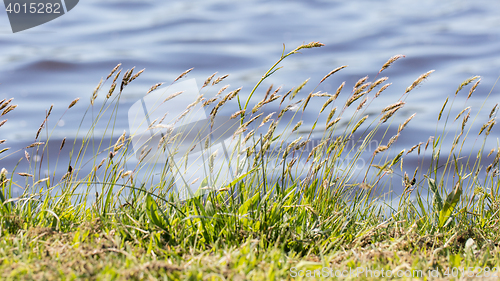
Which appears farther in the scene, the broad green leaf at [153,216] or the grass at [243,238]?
the broad green leaf at [153,216]

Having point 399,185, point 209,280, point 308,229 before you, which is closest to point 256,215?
point 308,229

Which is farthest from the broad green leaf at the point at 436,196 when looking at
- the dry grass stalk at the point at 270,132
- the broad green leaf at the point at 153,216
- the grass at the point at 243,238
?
the broad green leaf at the point at 153,216

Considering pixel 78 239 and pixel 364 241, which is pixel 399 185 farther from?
pixel 78 239

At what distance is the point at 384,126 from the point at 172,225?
4803mm

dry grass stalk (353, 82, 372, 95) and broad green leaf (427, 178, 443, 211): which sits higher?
dry grass stalk (353, 82, 372, 95)

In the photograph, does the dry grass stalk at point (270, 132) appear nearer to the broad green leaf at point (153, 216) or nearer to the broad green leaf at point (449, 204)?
the broad green leaf at point (153, 216)

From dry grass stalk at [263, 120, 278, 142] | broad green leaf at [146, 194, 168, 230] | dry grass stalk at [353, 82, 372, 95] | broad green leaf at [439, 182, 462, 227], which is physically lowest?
broad green leaf at [439, 182, 462, 227]

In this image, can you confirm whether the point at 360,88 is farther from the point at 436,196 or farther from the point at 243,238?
the point at 243,238

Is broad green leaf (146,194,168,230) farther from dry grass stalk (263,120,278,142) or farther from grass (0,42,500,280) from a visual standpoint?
dry grass stalk (263,120,278,142)

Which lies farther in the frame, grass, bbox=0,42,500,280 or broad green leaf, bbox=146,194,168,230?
broad green leaf, bbox=146,194,168,230

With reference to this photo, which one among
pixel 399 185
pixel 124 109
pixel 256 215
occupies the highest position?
pixel 256 215

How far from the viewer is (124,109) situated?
667 centimetres

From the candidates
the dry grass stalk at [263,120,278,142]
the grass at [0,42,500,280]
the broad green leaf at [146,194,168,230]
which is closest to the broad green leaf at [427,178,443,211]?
the grass at [0,42,500,280]

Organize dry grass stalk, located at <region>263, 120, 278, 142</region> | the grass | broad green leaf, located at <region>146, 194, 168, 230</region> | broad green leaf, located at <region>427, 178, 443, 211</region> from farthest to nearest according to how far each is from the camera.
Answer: broad green leaf, located at <region>427, 178, 443, 211</region>, dry grass stalk, located at <region>263, 120, 278, 142</region>, broad green leaf, located at <region>146, 194, 168, 230</region>, the grass
